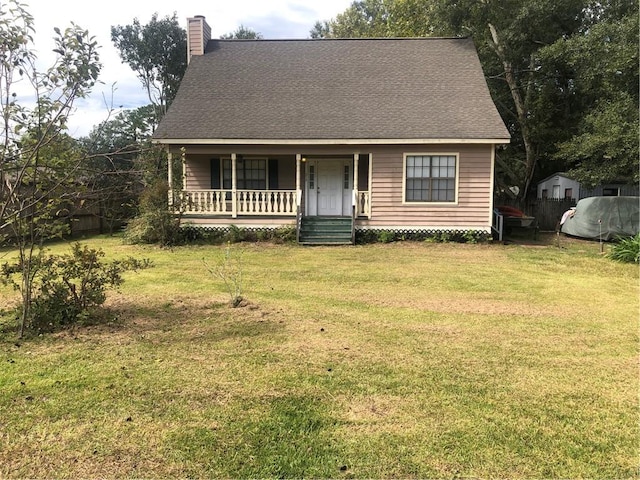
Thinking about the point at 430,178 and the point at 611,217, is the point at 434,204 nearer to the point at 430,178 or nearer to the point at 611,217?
the point at 430,178

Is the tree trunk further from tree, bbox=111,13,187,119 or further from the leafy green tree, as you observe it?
tree, bbox=111,13,187,119

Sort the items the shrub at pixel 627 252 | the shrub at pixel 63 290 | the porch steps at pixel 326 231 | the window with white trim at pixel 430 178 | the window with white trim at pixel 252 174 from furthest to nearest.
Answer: the window with white trim at pixel 252 174
the window with white trim at pixel 430 178
the porch steps at pixel 326 231
the shrub at pixel 627 252
the shrub at pixel 63 290

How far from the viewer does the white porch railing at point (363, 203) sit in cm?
1476

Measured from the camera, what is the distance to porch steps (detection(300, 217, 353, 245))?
46.0ft

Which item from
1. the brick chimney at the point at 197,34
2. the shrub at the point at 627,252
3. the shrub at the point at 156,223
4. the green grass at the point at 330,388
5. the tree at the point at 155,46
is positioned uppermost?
the tree at the point at 155,46

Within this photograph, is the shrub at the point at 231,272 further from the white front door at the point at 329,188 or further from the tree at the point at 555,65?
the tree at the point at 555,65

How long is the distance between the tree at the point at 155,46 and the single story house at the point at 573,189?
25.4 metres

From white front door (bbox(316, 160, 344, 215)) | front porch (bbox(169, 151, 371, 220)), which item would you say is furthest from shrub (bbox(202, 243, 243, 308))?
white front door (bbox(316, 160, 344, 215))

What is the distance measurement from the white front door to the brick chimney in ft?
22.0

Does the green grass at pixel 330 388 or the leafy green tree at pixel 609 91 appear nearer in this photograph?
the green grass at pixel 330 388

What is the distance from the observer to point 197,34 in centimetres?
1770

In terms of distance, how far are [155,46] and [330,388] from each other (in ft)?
114

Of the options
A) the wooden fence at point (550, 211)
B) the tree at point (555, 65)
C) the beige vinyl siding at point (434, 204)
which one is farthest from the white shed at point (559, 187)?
the beige vinyl siding at point (434, 204)

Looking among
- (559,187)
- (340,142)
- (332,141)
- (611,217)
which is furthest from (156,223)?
(559,187)
